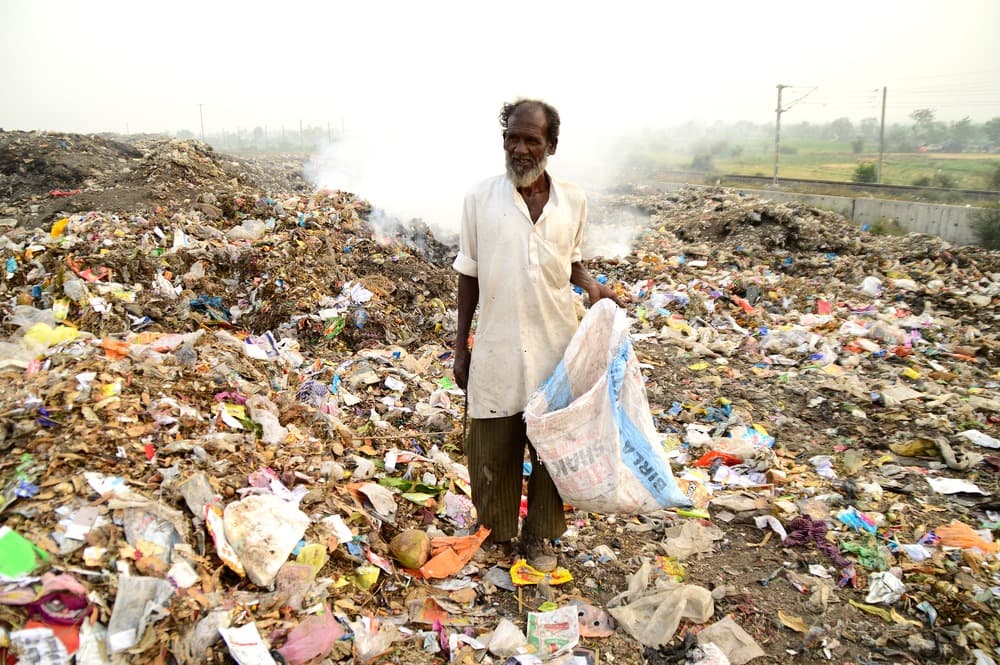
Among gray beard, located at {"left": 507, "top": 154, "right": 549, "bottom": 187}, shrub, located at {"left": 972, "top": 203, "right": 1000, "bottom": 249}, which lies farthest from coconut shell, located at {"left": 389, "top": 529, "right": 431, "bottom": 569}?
shrub, located at {"left": 972, "top": 203, "right": 1000, "bottom": 249}

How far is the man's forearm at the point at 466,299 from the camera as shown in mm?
2480

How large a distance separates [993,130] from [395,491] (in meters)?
53.4

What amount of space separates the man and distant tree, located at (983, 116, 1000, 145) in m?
49.8

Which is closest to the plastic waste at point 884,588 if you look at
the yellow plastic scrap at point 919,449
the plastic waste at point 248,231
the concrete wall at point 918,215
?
the yellow plastic scrap at point 919,449

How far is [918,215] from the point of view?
13922 mm

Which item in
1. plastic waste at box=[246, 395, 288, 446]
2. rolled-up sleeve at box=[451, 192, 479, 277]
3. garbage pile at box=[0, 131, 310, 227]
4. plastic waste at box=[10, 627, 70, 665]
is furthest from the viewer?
garbage pile at box=[0, 131, 310, 227]

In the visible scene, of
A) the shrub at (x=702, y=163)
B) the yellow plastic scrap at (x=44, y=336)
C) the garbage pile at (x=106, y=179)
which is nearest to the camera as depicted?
the yellow plastic scrap at (x=44, y=336)

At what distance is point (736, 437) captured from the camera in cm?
402

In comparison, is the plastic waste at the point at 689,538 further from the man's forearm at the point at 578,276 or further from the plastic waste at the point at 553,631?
the man's forearm at the point at 578,276

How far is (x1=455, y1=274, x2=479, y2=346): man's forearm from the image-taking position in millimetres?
2480

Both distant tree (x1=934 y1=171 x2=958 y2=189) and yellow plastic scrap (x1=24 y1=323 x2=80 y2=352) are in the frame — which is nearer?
yellow plastic scrap (x1=24 y1=323 x2=80 y2=352)

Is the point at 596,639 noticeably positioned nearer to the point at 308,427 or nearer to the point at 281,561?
the point at 281,561

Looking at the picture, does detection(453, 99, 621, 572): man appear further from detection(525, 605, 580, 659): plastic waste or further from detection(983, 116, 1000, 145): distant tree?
detection(983, 116, 1000, 145): distant tree

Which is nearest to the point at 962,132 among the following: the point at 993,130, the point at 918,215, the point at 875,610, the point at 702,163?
the point at 993,130
